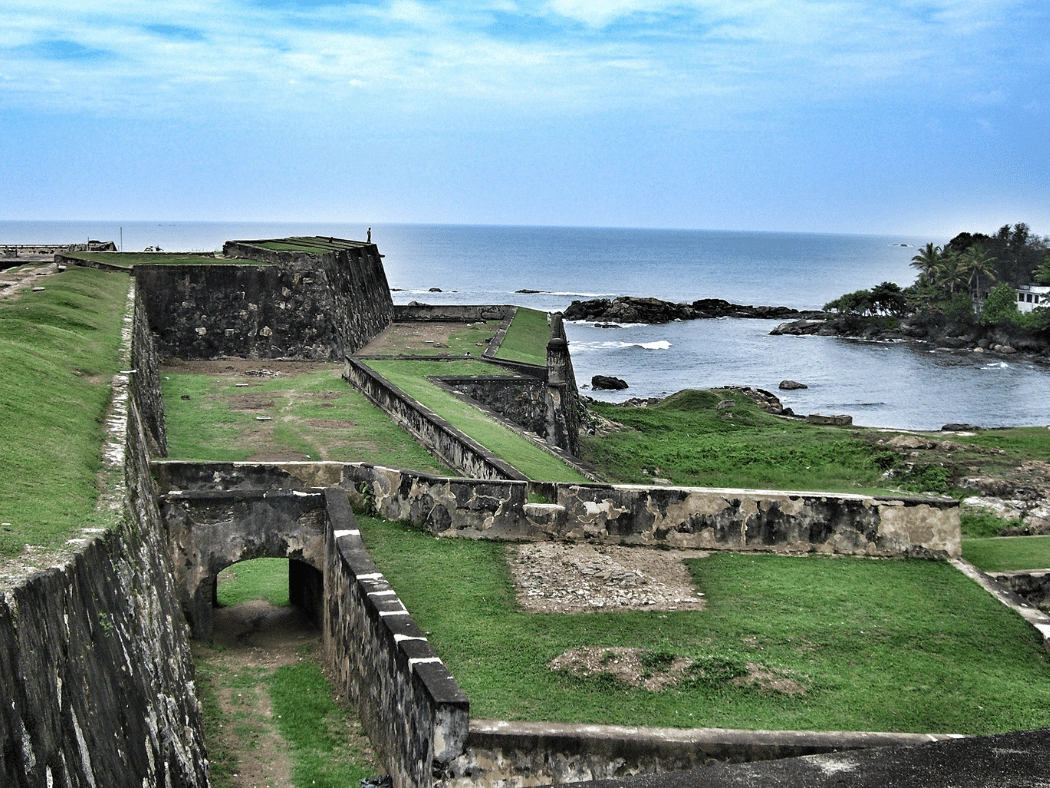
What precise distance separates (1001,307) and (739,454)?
181ft

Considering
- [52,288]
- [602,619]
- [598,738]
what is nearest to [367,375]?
[52,288]

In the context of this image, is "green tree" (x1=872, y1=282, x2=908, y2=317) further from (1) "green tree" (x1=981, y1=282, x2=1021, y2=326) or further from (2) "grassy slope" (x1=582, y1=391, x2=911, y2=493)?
(2) "grassy slope" (x1=582, y1=391, x2=911, y2=493)

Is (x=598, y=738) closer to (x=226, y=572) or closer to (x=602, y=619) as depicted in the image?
(x=602, y=619)

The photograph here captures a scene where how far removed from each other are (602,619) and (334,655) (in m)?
3.33

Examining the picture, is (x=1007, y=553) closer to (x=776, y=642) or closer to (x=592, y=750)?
(x=776, y=642)

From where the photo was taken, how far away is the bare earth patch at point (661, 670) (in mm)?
9453

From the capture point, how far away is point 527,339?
40.7m

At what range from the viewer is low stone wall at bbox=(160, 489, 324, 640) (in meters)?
13.5

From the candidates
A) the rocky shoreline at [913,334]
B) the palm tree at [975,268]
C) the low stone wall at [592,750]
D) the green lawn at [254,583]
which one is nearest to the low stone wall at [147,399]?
the green lawn at [254,583]

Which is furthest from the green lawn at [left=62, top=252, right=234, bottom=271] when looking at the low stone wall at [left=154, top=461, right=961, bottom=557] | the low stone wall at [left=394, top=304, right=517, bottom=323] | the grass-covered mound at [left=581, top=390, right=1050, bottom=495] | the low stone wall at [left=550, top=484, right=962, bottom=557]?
the low stone wall at [left=550, top=484, right=962, bottom=557]

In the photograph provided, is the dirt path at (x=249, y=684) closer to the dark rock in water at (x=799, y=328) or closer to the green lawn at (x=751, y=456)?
the green lawn at (x=751, y=456)

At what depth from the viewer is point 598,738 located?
8.31 m

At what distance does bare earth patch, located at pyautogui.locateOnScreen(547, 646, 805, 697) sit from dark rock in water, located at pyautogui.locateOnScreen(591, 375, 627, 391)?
50826 millimetres

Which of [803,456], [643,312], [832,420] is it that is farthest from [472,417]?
[643,312]
